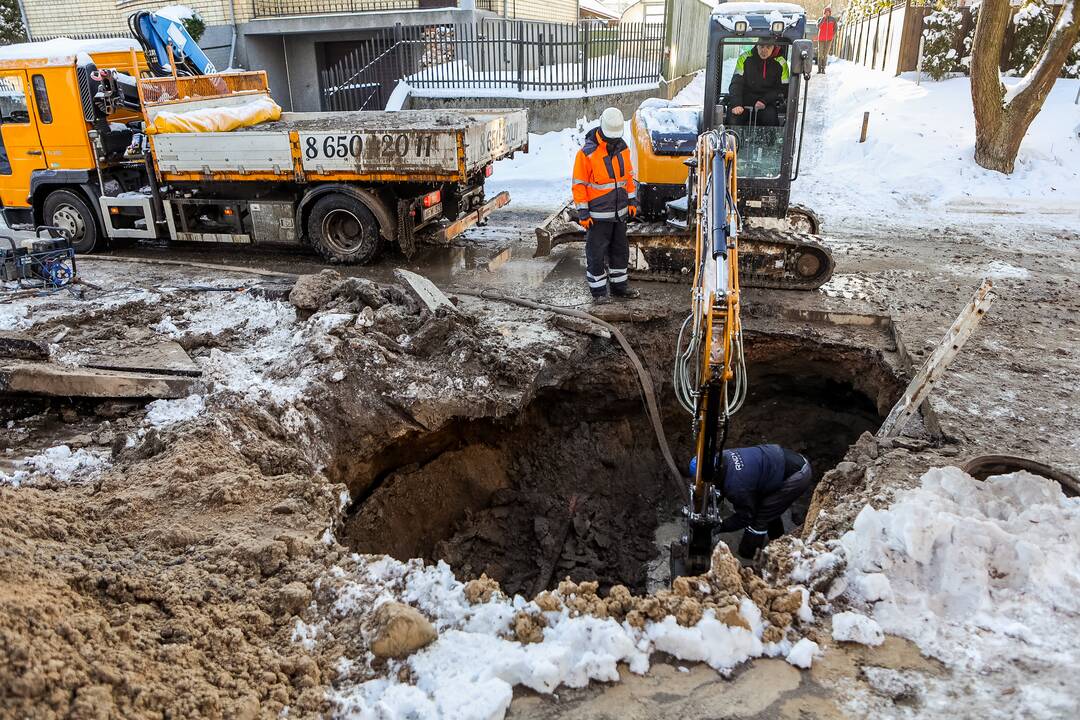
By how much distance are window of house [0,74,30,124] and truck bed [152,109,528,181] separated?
79.1 inches

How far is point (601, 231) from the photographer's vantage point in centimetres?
796

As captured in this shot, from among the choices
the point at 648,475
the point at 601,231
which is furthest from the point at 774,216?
the point at 648,475

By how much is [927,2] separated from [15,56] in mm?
20605

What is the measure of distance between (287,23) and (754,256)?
15460 millimetres

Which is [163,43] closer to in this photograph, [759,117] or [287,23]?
[759,117]

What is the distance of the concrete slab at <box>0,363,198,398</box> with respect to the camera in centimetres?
558

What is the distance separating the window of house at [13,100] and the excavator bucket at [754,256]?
8.36m

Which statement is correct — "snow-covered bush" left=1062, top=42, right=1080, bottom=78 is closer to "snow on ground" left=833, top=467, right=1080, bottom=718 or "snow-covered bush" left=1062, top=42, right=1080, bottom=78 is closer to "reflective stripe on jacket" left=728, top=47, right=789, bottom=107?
"reflective stripe on jacket" left=728, top=47, right=789, bottom=107

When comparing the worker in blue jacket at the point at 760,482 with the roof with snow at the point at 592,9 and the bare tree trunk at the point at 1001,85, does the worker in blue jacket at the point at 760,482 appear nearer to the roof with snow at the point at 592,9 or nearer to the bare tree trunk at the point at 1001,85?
the bare tree trunk at the point at 1001,85

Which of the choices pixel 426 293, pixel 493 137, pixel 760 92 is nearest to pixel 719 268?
pixel 426 293

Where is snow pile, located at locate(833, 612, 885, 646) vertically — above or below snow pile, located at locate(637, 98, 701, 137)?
below

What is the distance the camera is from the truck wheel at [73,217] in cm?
1055

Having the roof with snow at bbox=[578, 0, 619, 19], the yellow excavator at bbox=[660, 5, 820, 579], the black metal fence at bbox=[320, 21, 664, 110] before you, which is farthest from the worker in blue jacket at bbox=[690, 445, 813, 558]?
the roof with snow at bbox=[578, 0, 619, 19]

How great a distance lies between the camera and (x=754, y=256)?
8.39 metres
